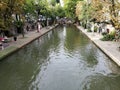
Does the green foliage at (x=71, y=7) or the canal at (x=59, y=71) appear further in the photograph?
the green foliage at (x=71, y=7)

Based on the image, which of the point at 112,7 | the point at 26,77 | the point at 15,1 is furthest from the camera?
the point at 15,1

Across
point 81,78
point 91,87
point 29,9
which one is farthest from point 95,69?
point 29,9

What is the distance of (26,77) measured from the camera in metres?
17.8

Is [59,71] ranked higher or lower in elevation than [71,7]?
lower

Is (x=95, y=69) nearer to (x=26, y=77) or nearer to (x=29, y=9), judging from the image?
(x=26, y=77)

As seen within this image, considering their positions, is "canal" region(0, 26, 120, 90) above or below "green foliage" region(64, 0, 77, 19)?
below

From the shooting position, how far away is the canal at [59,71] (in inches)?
622

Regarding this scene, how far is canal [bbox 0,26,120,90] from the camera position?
1579cm

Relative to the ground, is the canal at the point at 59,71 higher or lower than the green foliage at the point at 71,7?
lower

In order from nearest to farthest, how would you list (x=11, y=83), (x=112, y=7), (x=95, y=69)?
1. (x=11, y=83)
2. (x=95, y=69)
3. (x=112, y=7)

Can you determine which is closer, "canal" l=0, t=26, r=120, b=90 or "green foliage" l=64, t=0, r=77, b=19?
"canal" l=0, t=26, r=120, b=90

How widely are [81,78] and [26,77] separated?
359 cm

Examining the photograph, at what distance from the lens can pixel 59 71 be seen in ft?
63.3

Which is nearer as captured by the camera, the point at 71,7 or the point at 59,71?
the point at 59,71
